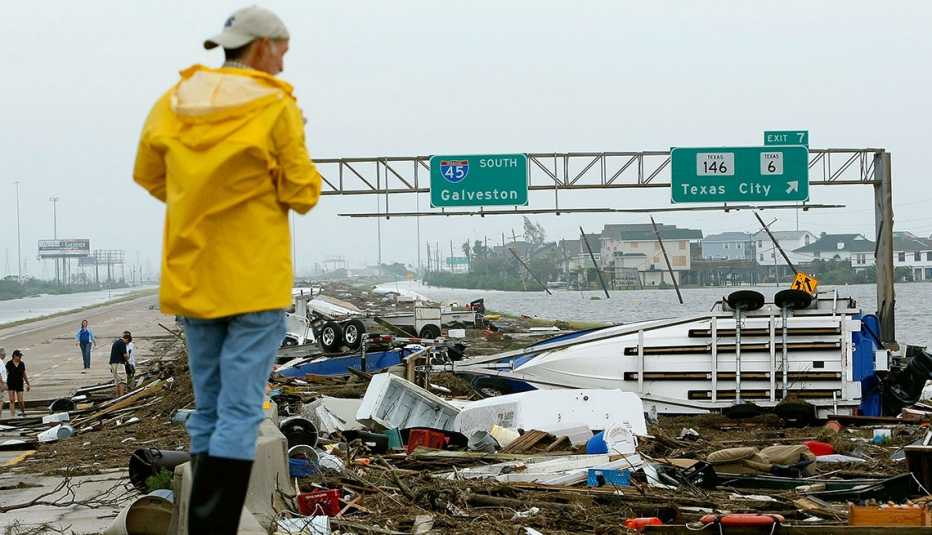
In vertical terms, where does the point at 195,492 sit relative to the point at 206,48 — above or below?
below

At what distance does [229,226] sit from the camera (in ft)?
12.6

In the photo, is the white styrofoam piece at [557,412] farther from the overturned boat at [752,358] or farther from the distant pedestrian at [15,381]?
the distant pedestrian at [15,381]

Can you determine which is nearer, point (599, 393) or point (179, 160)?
point (179, 160)

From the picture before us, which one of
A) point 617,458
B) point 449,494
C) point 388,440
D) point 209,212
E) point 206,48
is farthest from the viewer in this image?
point 388,440

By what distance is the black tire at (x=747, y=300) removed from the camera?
17953mm

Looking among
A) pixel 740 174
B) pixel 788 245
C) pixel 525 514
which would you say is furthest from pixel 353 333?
pixel 788 245

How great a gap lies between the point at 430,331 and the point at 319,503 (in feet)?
110

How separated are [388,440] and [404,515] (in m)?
4.26

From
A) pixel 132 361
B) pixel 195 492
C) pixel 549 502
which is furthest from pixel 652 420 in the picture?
pixel 132 361

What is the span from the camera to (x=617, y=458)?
32.9 ft

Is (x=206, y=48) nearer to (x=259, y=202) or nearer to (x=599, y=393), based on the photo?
(x=259, y=202)

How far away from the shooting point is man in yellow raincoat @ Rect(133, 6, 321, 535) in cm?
382

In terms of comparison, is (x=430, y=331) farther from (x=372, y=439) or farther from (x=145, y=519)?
(x=145, y=519)

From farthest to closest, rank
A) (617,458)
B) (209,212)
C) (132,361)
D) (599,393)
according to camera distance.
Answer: (132,361), (599,393), (617,458), (209,212)
